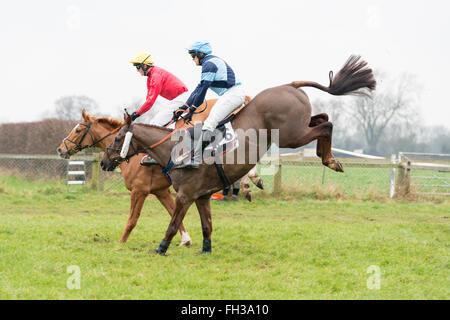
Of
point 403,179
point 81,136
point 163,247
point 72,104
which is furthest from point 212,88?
point 72,104

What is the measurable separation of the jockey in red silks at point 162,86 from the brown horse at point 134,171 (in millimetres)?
Result: 399

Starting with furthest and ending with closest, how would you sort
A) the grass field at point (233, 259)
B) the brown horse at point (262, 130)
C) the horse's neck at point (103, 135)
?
the horse's neck at point (103, 135) → the brown horse at point (262, 130) → the grass field at point (233, 259)

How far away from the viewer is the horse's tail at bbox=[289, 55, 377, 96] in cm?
641

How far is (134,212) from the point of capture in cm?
721

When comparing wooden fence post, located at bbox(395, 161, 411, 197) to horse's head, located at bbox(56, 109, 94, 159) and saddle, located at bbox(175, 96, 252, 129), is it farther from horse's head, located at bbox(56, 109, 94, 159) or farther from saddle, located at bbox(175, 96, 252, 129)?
horse's head, located at bbox(56, 109, 94, 159)

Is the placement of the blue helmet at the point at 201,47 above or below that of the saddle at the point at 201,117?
above

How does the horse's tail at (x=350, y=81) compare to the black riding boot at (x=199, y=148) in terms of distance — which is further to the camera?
the horse's tail at (x=350, y=81)

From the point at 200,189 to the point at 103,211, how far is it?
541 centimetres

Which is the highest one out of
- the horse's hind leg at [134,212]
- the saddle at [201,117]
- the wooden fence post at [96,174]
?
the saddle at [201,117]

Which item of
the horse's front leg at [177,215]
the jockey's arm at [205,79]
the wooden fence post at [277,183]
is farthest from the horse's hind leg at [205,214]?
the wooden fence post at [277,183]

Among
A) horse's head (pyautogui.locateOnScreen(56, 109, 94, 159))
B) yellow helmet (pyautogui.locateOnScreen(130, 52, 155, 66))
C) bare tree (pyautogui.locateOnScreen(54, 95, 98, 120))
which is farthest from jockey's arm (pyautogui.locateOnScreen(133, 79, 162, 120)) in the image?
bare tree (pyautogui.locateOnScreen(54, 95, 98, 120))

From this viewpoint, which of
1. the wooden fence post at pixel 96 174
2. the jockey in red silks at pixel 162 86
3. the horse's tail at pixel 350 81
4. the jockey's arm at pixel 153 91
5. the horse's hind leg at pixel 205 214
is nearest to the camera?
the horse's tail at pixel 350 81

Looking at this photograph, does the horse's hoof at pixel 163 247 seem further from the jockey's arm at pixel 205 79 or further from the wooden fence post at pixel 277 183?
the wooden fence post at pixel 277 183

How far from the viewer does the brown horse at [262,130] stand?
6.16 metres
